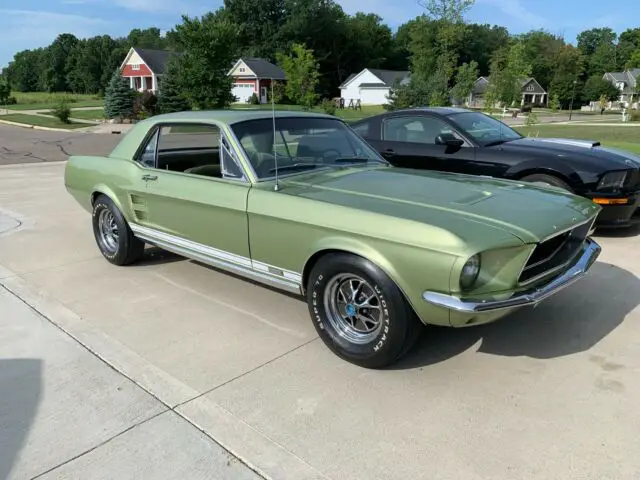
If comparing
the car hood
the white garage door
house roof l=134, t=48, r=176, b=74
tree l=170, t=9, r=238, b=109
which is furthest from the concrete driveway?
the white garage door

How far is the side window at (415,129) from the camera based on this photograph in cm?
693

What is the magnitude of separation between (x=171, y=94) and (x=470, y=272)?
31981mm

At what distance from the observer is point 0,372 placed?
324 cm

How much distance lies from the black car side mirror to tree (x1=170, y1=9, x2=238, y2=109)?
23.3 meters

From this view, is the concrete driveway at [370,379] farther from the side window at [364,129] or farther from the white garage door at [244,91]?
the white garage door at [244,91]

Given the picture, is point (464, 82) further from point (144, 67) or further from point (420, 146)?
point (144, 67)

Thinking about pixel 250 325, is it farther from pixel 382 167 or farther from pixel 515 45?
pixel 515 45

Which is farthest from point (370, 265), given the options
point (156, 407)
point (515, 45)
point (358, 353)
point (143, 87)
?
point (143, 87)

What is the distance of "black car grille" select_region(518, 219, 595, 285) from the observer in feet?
10.3

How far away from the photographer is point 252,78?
65625 millimetres

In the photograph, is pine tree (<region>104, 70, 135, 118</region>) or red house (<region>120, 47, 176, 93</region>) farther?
red house (<region>120, 47, 176, 93</region>)

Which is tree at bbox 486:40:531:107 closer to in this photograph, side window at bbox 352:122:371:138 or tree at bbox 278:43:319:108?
side window at bbox 352:122:371:138

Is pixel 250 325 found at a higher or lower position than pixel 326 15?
lower

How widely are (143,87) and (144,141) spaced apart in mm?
64834
